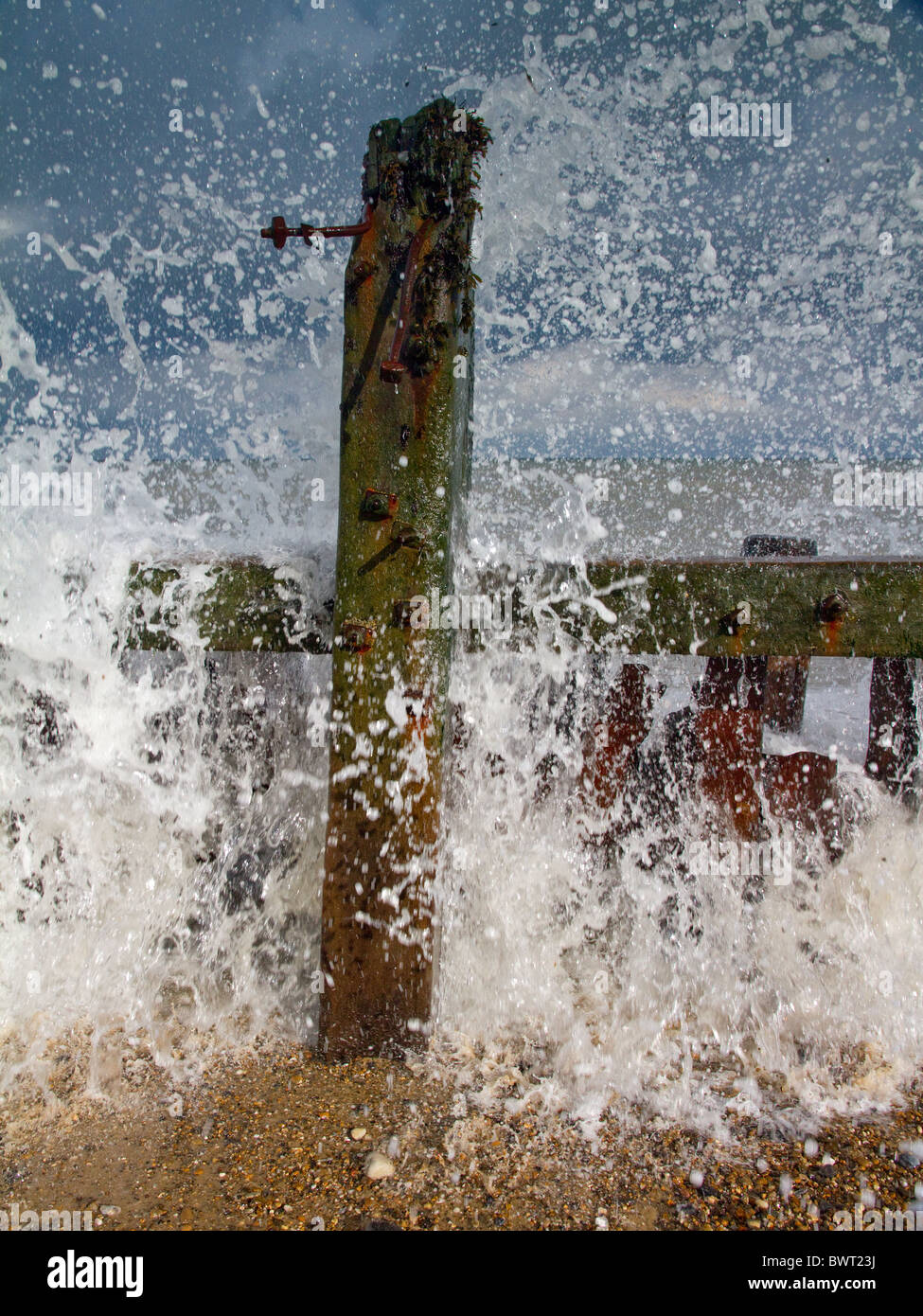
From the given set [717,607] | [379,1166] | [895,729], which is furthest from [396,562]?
[895,729]

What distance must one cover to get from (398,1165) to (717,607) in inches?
71.4

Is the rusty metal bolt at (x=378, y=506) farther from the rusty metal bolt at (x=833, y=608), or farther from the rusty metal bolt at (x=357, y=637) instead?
the rusty metal bolt at (x=833, y=608)

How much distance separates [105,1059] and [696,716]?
2377 mm

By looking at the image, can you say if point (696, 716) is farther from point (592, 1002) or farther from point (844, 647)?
point (592, 1002)

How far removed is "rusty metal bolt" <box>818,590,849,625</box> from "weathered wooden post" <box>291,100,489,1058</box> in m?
1.14

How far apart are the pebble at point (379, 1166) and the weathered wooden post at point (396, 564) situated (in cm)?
40

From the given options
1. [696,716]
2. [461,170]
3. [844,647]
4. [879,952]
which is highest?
[461,170]

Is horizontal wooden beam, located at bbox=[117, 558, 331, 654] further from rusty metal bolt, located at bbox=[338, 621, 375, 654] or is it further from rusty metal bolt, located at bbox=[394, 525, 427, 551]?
rusty metal bolt, located at bbox=[394, 525, 427, 551]

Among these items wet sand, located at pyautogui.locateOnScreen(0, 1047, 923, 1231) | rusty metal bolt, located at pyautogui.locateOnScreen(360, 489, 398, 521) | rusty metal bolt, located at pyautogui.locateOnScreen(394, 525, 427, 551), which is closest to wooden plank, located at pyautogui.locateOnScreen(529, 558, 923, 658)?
rusty metal bolt, located at pyautogui.locateOnScreen(394, 525, 427, 551)

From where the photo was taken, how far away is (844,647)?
2264 millimetres

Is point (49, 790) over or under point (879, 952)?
over

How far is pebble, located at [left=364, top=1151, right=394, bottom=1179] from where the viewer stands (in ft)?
6.33

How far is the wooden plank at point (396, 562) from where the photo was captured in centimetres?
230

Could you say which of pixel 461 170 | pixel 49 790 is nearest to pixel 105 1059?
pixel 49 790
